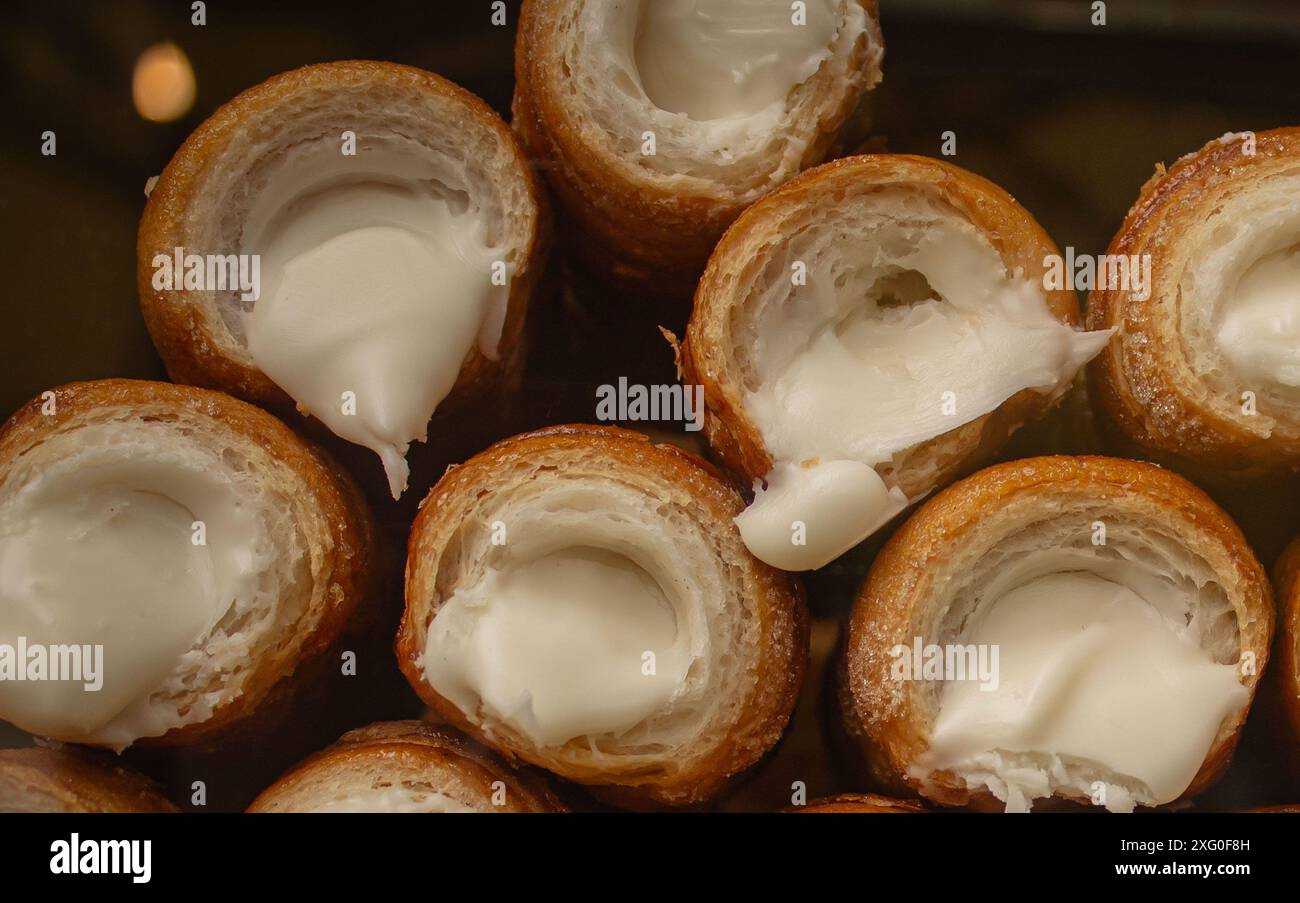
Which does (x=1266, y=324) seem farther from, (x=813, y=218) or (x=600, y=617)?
(x=600, y=617)

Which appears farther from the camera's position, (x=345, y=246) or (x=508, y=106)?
(x=508, y=106)

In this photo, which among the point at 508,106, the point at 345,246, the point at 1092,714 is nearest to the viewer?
the point at 1092,714

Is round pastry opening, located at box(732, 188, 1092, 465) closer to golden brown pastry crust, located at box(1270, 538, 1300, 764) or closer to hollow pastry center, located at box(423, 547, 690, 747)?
hollow pastry center, located at box(423, 547, 690, 747)

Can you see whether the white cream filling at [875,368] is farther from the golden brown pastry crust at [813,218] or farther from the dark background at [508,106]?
the dark background at [508,106]

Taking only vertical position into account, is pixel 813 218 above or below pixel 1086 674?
above

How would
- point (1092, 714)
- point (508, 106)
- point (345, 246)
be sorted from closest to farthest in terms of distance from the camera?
point (1092, 714), point (345, 246), point (508, 106)

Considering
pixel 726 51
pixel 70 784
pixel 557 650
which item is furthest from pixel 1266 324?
pixel 70 784

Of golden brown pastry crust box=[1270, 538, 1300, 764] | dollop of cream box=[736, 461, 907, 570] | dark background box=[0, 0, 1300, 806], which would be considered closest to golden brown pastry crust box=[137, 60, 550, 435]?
dark background box=[0, 0, 1300, 806]
